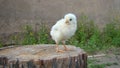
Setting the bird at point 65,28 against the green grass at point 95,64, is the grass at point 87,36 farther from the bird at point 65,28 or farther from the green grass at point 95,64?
the bird at point 65,28

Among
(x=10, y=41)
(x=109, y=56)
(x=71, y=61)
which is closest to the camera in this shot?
(x=71, y=61)

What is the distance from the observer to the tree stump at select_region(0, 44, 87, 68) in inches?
169

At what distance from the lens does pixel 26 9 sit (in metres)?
8.65

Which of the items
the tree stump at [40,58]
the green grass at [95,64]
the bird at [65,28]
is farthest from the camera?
the green grass at [95,64]

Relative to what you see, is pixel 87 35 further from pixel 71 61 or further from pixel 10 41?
pixel 71 61

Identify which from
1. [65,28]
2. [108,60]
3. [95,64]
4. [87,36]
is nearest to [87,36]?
[87,36]

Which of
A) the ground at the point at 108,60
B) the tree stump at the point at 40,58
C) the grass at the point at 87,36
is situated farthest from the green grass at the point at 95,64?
the tree stump at the point at 40,58

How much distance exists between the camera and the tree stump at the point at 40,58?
430cm

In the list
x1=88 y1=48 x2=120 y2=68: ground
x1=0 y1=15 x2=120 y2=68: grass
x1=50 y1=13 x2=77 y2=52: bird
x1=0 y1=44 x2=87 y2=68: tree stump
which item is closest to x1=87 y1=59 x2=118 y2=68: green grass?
x1=88 y1=48 x2=120 y2=68: ground

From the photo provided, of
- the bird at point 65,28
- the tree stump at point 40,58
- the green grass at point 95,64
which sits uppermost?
the bird at point 65,28

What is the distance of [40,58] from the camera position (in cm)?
435

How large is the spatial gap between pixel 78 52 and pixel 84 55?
0.27 feet

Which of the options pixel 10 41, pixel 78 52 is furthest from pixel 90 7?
pixel 78 52

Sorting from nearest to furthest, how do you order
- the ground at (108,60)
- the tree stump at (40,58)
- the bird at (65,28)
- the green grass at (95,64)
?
1. the tree stump at (40,58)
2. the bird at (65,28)
3. the green grass at (95,64)
4. the ground at (108,60)
